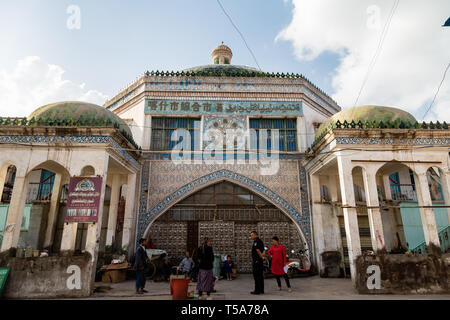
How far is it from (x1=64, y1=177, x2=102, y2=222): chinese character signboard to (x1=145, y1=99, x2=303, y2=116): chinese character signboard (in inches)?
176

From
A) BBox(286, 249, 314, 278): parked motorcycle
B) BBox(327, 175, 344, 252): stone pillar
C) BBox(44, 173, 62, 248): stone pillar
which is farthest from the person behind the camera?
BBox(327, 175, 344, 252): stone pillar

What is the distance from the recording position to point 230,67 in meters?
13.4

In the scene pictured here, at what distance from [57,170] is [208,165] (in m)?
5.07

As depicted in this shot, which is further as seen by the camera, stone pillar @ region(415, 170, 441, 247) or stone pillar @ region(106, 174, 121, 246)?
stone pillar @ region(106, 174, 121, 246)

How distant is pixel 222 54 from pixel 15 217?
11.9m

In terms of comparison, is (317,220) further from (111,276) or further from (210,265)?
(111,276)

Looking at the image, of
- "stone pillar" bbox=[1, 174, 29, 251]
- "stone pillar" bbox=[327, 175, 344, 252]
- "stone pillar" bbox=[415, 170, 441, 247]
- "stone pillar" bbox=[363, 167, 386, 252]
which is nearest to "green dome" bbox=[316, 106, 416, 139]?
"stone pillar" bbox=[363, 167, 386, 252]

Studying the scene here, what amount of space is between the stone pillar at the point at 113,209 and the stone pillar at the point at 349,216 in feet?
23.2

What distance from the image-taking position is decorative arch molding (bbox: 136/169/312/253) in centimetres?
977

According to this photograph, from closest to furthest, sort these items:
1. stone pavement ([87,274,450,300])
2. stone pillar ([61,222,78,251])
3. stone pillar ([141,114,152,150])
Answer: stone pavement ([87,274,450,300]) → stone pillar ([61,222,78,251]) → stone pillar ([141,114,152,150])

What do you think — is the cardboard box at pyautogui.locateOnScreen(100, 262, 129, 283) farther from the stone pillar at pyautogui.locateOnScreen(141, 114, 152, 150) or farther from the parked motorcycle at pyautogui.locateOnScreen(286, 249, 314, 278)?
the parked motorcycle at pyautogui.locateOnScreen(286, 249, 314, 278)

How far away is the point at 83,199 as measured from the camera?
22.9 feet
